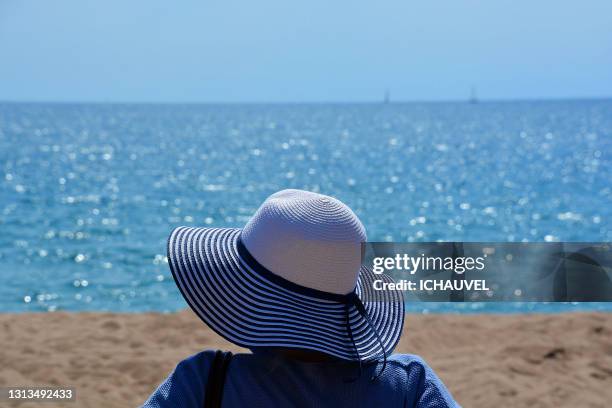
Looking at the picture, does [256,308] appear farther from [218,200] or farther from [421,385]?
[218,200]

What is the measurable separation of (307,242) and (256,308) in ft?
0.54

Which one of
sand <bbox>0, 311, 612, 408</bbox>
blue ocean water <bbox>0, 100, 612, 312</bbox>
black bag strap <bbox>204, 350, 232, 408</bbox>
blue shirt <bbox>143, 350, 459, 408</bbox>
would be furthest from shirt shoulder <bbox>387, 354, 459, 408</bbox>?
blue ocean water <bbox>0, 100, 612, 312</bbox>

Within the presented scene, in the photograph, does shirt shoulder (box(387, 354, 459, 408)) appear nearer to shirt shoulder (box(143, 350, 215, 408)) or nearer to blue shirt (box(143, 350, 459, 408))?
blue shirt (box(143, 350, 459, 408))

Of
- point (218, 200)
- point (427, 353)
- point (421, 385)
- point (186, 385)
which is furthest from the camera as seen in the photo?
point (218, 200)

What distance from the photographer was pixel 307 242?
1.62m

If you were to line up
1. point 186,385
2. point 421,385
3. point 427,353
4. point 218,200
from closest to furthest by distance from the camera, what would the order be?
point 186,385
point 421,385
point 427,353
point 218,200

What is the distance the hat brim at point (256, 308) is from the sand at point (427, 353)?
4043 millimetres

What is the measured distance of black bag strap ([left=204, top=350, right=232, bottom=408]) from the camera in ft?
5.02

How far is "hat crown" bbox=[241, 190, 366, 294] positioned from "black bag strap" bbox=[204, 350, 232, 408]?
7.8 inches

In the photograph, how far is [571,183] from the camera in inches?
1156

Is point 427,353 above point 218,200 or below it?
below

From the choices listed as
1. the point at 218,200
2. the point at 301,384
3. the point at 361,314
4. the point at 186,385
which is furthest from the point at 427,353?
the point at 218,200

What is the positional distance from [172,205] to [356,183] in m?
8.73

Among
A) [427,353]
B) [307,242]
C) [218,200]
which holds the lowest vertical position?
[427,353]
